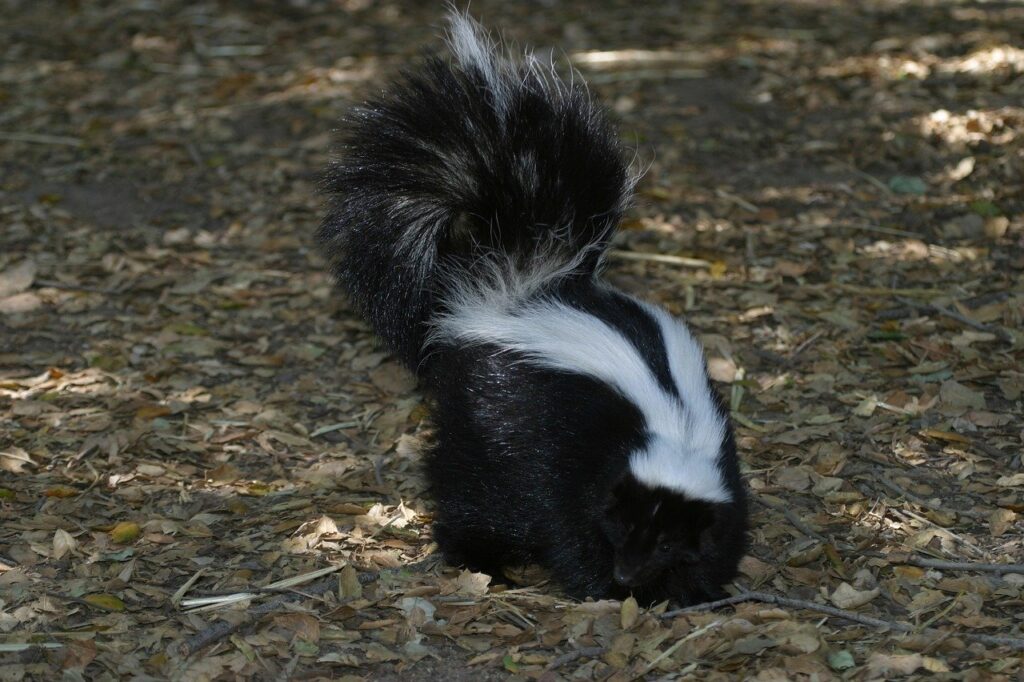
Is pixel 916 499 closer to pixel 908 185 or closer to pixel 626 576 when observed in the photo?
pixel 626 576

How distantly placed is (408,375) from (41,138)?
3842 mm

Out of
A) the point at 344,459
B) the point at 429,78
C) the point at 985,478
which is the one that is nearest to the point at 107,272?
the point at 344,459

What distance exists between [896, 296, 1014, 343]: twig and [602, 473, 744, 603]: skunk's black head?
224 cm

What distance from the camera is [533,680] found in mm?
3891

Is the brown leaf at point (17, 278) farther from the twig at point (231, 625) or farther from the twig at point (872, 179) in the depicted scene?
the twig at point (872, 179)

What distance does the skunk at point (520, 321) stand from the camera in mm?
4227

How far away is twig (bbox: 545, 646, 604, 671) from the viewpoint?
395 cm

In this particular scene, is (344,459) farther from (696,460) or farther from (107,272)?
(107,272)

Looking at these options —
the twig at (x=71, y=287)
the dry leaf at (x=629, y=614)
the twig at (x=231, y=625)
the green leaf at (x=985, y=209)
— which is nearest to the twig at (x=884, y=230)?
the green leaf at (x=985, y=209)

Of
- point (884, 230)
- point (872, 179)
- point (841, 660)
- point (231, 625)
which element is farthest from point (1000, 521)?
point (872, 179)

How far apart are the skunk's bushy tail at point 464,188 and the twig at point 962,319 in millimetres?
2043

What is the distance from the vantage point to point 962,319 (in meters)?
5.92

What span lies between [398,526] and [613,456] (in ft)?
3.48

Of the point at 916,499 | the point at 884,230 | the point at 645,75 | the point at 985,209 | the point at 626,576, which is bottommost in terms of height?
the point at 916,499
